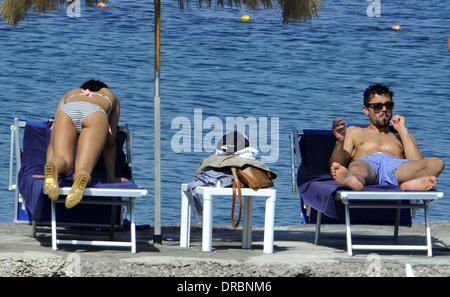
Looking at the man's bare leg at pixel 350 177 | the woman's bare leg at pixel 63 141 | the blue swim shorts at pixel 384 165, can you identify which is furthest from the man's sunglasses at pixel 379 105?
the woman's bare leg at pixel 63 141

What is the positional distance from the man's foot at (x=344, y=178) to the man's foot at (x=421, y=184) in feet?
0.87

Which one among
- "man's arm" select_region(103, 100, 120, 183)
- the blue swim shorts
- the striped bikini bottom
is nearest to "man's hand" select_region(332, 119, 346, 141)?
the blue swim shorts

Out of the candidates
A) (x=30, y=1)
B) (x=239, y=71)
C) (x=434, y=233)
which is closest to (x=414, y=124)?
(x=239, y=71)

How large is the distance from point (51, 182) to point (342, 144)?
1883 mm

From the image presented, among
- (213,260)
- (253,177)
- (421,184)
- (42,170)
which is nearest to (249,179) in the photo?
(253,177)

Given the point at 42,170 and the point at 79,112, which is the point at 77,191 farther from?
the point at 42,170

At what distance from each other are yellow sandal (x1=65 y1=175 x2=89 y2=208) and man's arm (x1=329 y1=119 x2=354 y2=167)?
160 cm

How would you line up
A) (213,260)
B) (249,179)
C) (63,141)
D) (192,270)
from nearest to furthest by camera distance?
(192,270) < (213,260) < (249,179) < (63,141)

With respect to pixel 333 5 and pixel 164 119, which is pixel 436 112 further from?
pixel 333 5

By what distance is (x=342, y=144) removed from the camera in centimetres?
765

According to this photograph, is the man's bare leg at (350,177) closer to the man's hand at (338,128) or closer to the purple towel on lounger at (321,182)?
the purple towel on lounger at (321,182)

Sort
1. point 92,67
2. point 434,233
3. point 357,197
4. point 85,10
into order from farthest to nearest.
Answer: point 85,10 < point 92,67 < point 434,233 < point 357,197

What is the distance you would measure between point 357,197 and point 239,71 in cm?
1483
